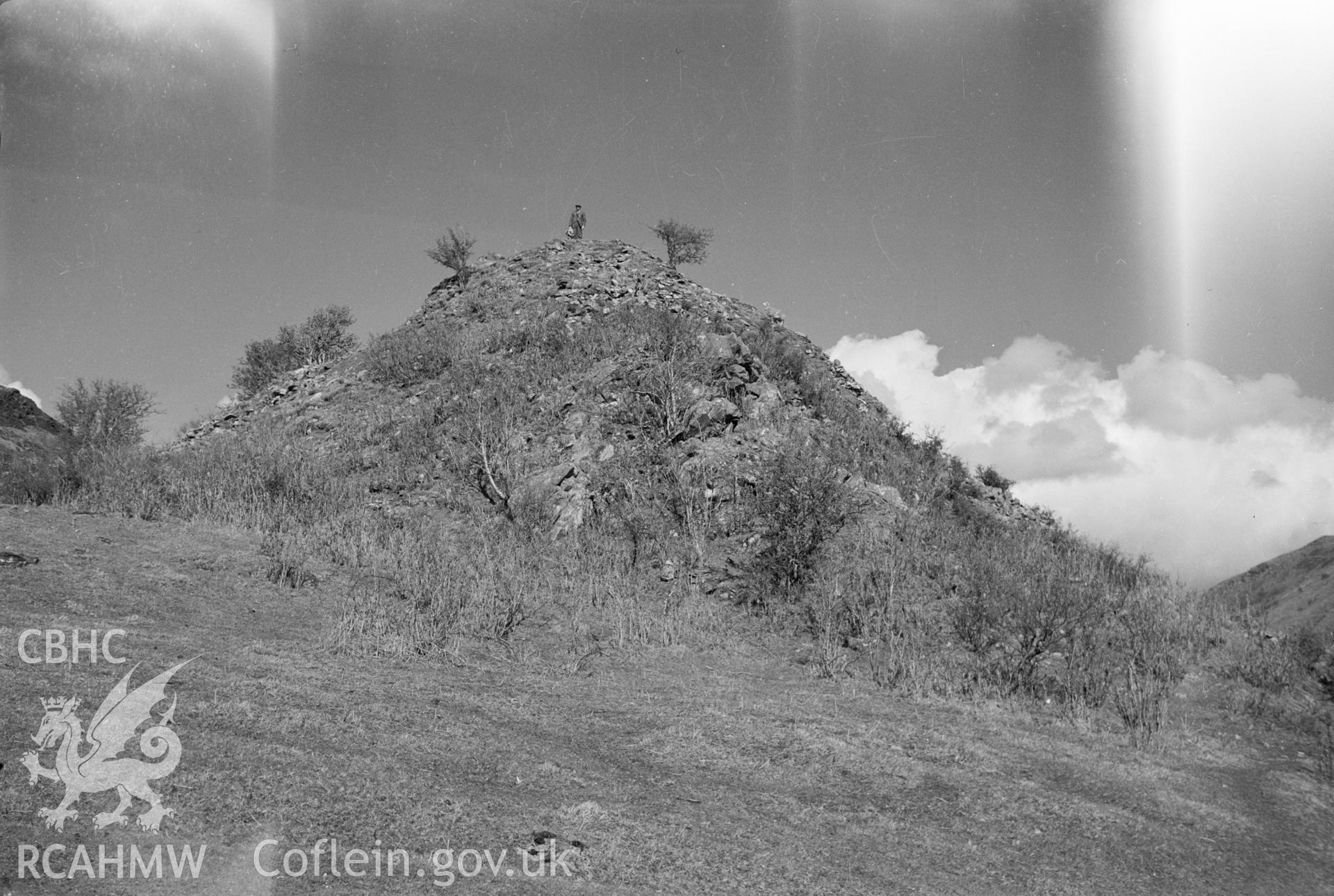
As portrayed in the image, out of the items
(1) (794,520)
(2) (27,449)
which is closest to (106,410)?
(2) (27,449)

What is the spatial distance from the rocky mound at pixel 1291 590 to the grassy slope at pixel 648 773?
4.42 metres

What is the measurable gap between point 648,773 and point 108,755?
3775mm

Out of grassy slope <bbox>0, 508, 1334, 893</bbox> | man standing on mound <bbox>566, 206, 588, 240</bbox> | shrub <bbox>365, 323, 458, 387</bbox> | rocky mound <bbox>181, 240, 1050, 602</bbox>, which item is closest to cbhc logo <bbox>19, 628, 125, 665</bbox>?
grassy slope <bbox>0, 508, 1334, 893</bbox>

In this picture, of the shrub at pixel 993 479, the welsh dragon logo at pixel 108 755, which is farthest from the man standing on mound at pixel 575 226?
the welsh dragon logo at pixel 108 755

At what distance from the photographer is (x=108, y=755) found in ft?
16.7

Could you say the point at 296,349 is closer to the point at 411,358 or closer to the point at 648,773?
the point at 411,358

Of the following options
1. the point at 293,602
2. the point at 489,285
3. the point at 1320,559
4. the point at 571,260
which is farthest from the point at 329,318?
the point at 1320,559

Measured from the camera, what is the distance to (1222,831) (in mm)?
6988

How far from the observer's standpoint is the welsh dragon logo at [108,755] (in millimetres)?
4543

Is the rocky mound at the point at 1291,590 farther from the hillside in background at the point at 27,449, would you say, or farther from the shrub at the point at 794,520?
the hillside in background at the point at 27,449

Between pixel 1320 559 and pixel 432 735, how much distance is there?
68.2ft

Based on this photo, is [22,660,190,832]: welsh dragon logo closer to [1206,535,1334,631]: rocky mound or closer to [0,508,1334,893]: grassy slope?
[0,508,1334,893]: grassy slope

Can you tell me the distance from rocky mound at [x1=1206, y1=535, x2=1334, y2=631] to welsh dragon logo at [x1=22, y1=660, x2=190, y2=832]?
15591mm

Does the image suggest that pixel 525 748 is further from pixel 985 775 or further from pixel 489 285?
pixel 489 285
